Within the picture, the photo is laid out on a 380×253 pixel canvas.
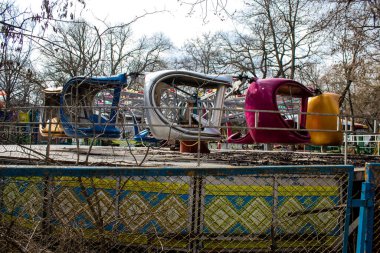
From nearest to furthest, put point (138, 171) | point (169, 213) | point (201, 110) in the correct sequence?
point (138, 171), point (169, 213), point (201, 110)

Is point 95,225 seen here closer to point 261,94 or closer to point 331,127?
point 261,94

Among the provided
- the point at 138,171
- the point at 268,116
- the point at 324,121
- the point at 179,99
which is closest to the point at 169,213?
the point at 138,171

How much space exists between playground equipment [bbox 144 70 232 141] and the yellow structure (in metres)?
2.41

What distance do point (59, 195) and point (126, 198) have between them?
29.7 inches

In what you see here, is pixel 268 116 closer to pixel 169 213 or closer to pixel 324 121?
pixel 324 121

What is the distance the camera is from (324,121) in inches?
392

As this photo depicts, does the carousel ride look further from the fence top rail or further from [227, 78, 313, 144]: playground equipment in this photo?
the fence top rail

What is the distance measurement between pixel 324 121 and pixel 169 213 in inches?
247

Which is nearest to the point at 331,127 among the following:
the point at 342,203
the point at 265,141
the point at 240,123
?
the point at 265,141

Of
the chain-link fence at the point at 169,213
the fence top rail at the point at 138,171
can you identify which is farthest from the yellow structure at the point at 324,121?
the fence top rail at the point at 138,171

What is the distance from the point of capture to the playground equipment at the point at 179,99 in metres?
8.05

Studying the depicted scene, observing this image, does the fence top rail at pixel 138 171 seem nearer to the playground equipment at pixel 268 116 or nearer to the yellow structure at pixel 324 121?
the playground equipment at pixel 268 116

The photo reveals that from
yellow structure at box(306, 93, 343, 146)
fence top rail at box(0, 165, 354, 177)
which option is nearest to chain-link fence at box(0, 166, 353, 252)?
fence top rail at box(0, 165, 354, 177)

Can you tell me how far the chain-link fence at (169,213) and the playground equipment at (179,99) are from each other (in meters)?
2.36
